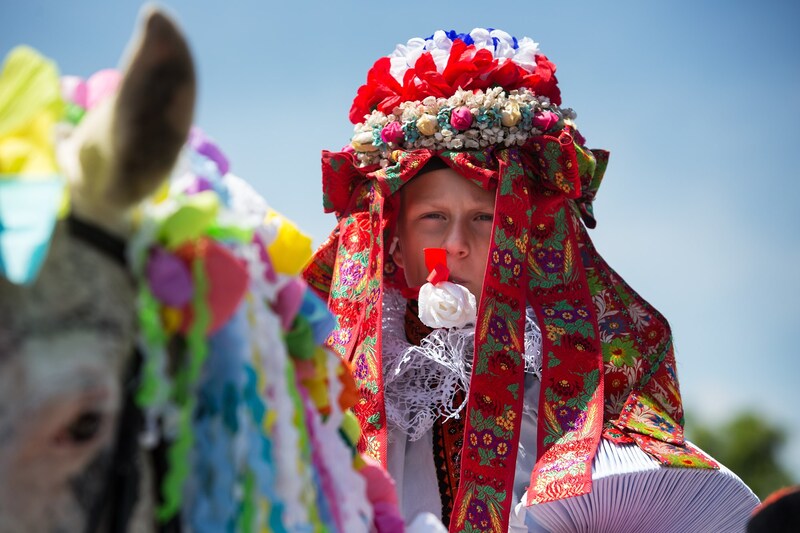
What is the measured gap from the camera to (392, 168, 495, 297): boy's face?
327 cm

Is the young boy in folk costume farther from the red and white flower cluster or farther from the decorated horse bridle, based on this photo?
the decorated horse bridle

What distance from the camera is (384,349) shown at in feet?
10.7

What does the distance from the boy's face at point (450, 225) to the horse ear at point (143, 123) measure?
2150 mm

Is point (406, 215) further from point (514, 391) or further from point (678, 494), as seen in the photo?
point (678, 494)

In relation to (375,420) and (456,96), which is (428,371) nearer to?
(375,420)

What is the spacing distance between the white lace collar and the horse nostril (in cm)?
208

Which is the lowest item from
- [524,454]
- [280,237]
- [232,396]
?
[524,454]

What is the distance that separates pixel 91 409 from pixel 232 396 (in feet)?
0.61

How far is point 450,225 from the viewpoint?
3322 mm

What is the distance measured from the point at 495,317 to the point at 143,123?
2.17m

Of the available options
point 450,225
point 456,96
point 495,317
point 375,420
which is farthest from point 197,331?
point 456,96

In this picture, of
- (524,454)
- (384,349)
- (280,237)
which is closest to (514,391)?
(524,454)

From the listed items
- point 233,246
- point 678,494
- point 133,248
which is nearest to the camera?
point 133,248

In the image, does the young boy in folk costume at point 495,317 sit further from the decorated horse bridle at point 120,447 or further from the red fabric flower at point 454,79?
the decorated horse bridle at point 120,447
